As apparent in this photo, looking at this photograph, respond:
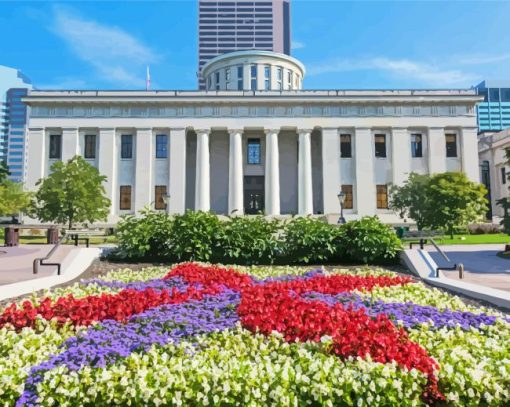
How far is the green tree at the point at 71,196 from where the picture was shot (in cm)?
3053

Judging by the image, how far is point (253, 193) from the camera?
1905 inches

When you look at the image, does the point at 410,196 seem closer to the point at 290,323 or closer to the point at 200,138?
the point at 200,138

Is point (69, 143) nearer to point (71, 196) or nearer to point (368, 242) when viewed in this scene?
point (71, 196)

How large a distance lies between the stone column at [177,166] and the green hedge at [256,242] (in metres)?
31.5

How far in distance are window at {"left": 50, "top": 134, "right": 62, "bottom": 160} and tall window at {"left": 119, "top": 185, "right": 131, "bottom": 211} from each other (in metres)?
7.93

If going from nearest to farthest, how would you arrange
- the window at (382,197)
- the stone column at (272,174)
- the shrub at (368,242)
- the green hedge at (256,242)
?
the shrub at (368,242) → the green hedge at (256,242) → the stone column at (272,174) → the window at (382,197)

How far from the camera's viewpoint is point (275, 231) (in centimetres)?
1302

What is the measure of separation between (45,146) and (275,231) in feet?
132

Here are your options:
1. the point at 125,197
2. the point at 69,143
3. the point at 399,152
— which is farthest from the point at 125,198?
the point at 399,152

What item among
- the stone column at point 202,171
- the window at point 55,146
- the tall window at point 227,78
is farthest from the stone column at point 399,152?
the window at point 55,146

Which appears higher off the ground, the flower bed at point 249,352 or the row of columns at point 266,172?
the row of columns at point 266,172

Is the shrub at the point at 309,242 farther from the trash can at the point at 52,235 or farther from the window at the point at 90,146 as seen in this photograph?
the window at the point at 90,146

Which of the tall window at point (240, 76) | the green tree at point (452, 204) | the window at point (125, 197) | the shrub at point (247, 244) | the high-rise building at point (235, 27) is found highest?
the high-rise building at point (235, 27)

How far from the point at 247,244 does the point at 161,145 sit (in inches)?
1400
